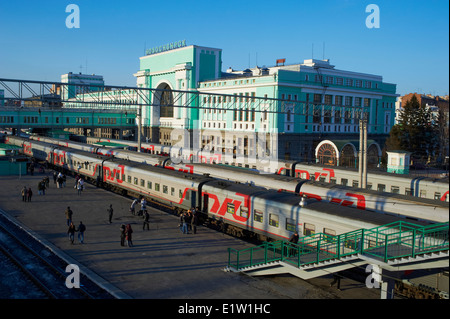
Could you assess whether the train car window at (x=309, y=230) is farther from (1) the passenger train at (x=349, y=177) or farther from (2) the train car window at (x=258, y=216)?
(1) the passenger train at (x=349, y=177)

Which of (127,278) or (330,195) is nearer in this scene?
(127,278)

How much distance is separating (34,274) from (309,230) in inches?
453

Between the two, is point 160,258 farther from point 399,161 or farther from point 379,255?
point 399,161

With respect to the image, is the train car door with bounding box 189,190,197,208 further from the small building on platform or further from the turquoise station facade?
the turquoise station facade

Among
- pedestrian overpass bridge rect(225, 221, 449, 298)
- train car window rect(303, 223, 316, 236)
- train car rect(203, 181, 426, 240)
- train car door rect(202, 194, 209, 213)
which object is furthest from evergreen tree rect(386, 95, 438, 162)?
pedestrian overpass bridge rect(225, 221, 449, 298)

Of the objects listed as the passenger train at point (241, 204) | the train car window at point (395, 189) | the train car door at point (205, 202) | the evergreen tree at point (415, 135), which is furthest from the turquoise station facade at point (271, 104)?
the train car door at point (205, 202)

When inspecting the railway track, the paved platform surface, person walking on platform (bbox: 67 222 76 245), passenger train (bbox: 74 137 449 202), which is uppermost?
passenger train (bbox: 74 137 449 202)

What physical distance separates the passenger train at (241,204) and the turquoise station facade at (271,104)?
17.1 meters

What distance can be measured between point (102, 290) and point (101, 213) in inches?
473

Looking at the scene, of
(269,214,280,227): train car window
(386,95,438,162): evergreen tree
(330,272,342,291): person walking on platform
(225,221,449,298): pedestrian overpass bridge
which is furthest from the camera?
(386,95,438,162): evergreen tree

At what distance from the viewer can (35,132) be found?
319 feet

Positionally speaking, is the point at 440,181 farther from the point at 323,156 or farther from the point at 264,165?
the point at 323,156

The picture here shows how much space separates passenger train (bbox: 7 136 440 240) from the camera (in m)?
16.3
